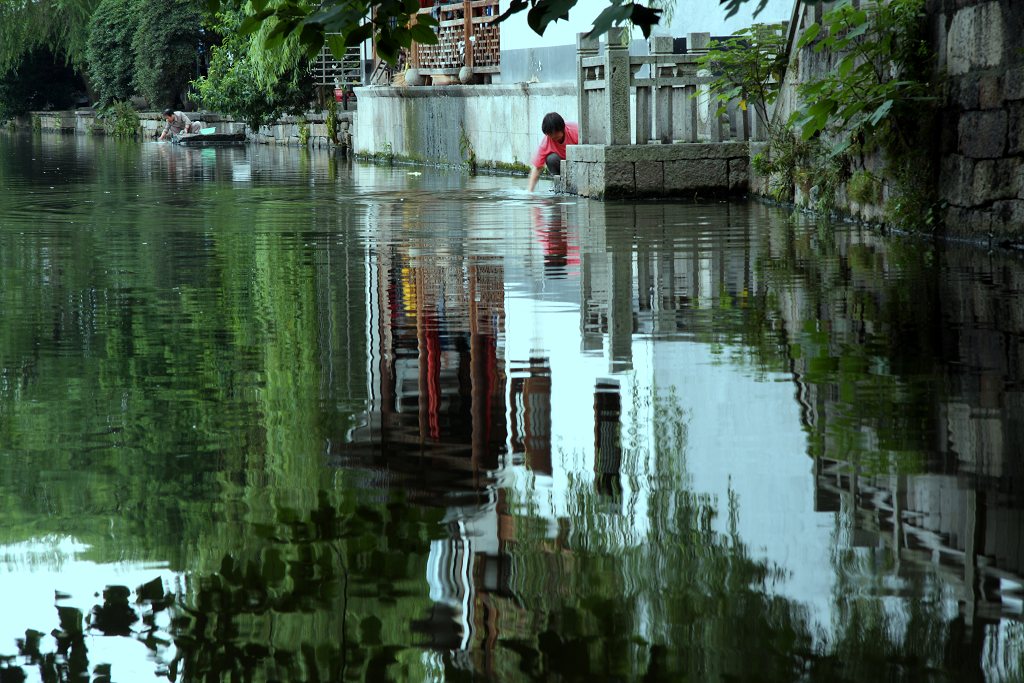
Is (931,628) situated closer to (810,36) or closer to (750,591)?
(750,591)

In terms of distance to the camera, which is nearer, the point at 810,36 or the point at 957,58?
the point at 957,58

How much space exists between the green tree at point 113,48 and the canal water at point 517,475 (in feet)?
178

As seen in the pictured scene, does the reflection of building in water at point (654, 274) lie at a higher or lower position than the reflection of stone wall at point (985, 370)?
higher

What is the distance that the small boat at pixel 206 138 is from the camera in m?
43.6

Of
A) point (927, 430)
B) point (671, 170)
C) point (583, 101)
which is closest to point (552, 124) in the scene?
point (583, 101)

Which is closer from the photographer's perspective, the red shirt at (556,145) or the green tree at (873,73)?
the green tree at (873,73)

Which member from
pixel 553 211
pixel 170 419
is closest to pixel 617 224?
pixel 553 211

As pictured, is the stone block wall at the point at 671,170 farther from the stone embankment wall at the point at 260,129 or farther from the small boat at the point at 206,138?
the small boat at the point at 206,138

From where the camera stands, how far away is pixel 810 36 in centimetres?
1221

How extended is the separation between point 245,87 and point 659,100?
2556 cm

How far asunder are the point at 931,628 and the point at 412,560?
40.1 inches

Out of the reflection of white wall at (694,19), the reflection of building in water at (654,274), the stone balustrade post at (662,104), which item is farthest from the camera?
the reflection of white wall at (694,19)

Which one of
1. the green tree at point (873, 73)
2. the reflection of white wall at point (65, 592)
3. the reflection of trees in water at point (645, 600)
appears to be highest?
the green tree at point (873, 73)

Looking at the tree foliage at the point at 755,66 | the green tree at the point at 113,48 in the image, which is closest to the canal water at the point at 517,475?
the tree foliage at the point at 755,66
